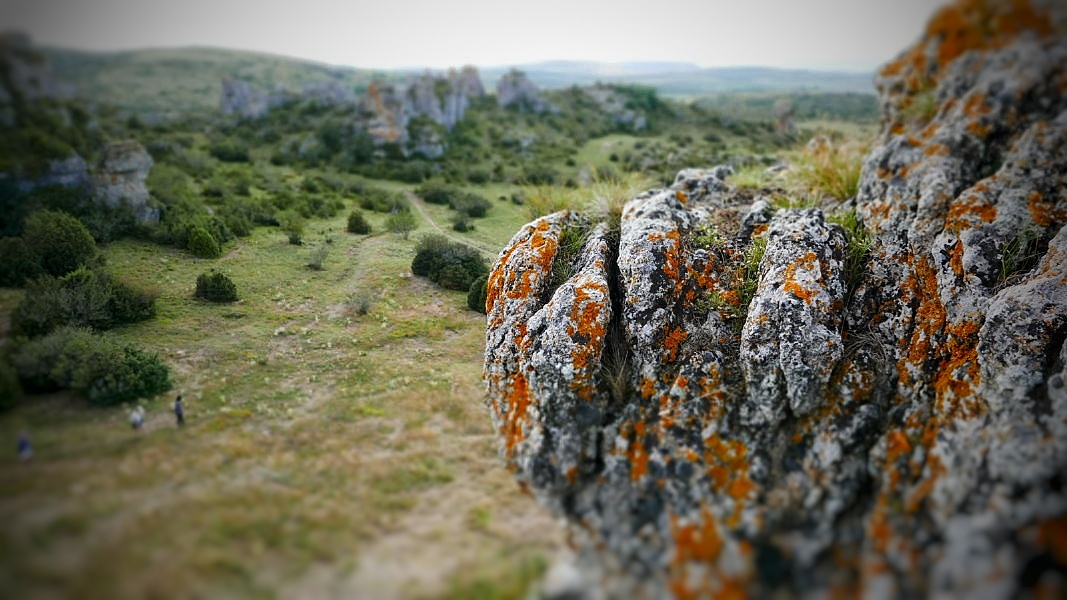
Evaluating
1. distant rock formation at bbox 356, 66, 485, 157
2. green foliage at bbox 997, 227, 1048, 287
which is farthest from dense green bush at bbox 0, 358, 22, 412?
distant rock formation at bbox 356, 66, 485, 157

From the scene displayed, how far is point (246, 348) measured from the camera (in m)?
8.87

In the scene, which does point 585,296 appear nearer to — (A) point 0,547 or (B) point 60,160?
(A) point 0,547

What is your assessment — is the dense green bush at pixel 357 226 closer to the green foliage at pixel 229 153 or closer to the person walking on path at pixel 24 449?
the person walking on path at pixel 24 449

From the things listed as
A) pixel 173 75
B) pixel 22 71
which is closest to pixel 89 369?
pixel 22 71

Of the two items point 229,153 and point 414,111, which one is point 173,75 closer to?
point 414,111

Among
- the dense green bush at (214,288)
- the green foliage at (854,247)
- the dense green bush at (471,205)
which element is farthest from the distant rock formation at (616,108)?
the dense green bush at (214,288)

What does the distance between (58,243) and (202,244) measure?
315 cm

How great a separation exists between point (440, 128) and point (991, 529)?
42950mm

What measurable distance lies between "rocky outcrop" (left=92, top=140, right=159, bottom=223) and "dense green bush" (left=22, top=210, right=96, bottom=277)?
341 centimetres

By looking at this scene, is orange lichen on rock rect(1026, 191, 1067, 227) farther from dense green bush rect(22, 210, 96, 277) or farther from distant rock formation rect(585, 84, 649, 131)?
distant rock formation rect(585, 84, 649, 131)

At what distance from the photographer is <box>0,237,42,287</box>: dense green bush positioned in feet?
31.0

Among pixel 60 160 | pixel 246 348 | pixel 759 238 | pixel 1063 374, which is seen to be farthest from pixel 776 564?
pixel 60 160

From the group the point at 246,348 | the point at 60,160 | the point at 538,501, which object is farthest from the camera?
the point at 60,160

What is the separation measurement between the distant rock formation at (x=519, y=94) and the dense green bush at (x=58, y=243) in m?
56.5
